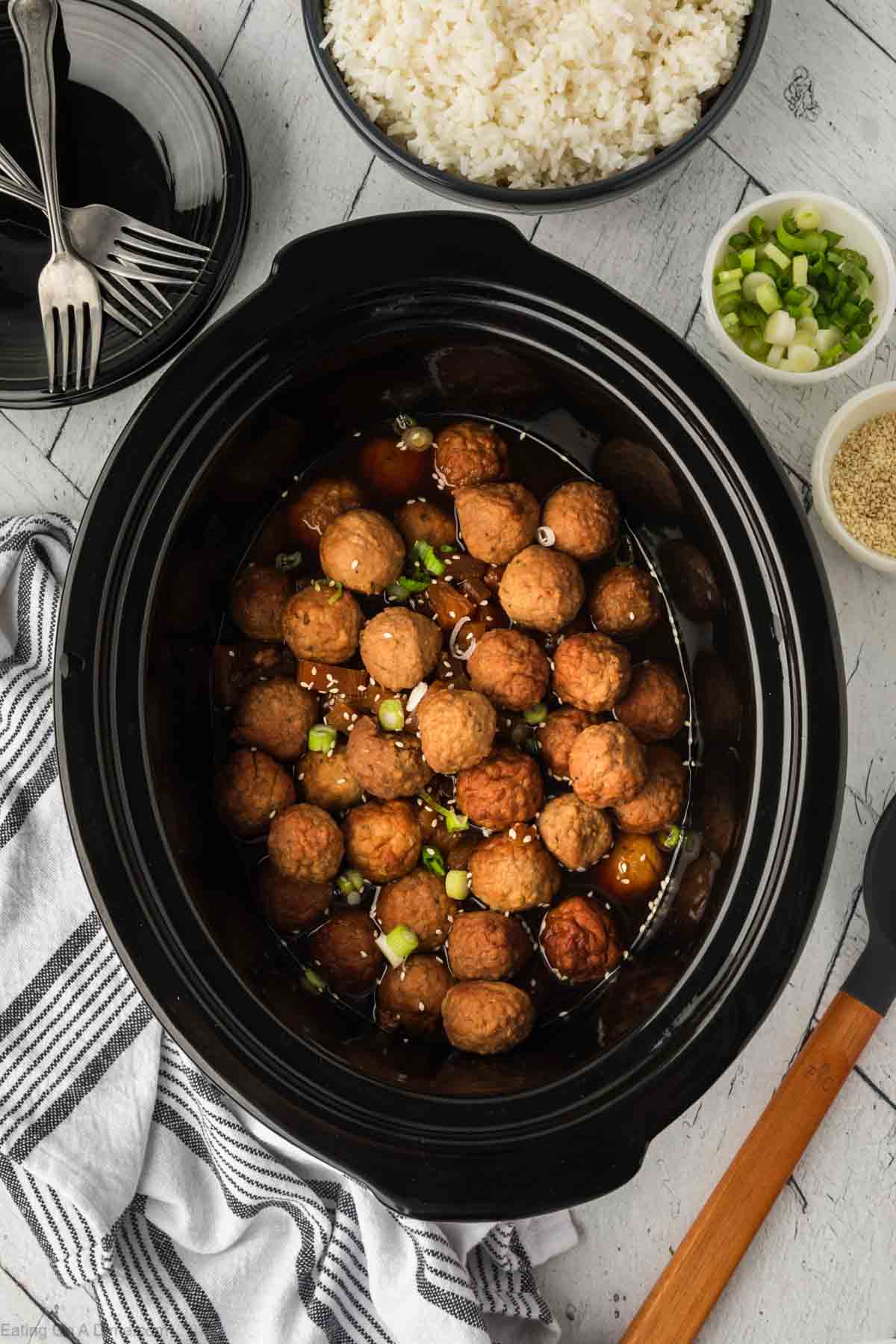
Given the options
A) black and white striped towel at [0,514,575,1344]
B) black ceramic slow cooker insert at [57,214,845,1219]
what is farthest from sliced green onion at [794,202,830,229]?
black and white striped towel at [0,514,575,1344]

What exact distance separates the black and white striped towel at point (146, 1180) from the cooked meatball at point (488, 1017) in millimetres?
330

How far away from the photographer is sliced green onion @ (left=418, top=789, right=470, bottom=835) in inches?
65.3

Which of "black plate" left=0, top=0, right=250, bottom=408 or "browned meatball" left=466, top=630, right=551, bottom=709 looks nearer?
"browned meatball" left=466, top=630, right=551, bottom=709

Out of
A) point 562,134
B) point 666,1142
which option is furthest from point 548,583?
point 666,1142

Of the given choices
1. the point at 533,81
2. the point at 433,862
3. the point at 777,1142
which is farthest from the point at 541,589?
the point at 777,1142

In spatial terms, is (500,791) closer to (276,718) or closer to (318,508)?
(276,718)

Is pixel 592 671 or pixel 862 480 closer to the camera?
pixel 592 671

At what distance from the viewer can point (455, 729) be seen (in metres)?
1.53

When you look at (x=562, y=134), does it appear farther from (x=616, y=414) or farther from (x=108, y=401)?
(x=108, y=401)

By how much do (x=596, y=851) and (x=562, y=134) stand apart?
1.01 m

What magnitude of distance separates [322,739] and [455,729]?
0.78 ft

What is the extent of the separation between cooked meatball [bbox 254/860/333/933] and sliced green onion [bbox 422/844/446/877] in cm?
14

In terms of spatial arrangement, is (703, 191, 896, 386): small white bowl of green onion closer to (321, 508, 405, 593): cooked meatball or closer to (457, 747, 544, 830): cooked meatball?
(321, 508, 405, 593): cooked meatball

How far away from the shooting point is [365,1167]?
1364mm
